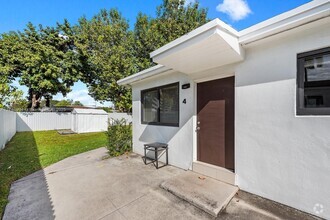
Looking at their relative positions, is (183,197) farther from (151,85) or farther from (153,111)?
(151,85)

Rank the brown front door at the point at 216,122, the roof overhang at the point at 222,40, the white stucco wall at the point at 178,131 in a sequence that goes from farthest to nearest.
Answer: the white stucco wall at the point at 178,131, the brown front door at the point at 216,122, the roof overhang at the point at 222,40

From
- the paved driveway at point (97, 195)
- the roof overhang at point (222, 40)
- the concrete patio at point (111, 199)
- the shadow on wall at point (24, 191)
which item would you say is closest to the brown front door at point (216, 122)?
the roof overhang at point (222, 40)

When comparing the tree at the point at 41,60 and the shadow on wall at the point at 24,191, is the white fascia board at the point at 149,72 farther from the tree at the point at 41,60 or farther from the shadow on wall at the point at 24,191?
the tree at the point at 41,60

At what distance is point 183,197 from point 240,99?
2.15 meters

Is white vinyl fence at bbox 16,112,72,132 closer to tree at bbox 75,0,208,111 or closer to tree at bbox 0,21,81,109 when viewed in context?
tree at bbox 0,21,81,109

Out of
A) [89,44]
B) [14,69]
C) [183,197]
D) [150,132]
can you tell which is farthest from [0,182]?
[14,69]

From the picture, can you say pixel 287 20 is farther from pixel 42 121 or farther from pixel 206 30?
pixel 42 121

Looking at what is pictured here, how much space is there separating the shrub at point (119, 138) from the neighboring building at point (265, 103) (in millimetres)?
2981

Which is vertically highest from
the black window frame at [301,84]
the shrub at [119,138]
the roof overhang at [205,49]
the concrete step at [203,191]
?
the roof overhang at [205,49]

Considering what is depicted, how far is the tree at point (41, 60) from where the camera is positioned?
45.2 feet

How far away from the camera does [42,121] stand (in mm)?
14828

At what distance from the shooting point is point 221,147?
3.62m

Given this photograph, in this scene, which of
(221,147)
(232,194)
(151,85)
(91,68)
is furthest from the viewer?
(91,68)

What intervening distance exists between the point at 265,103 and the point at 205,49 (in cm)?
144
